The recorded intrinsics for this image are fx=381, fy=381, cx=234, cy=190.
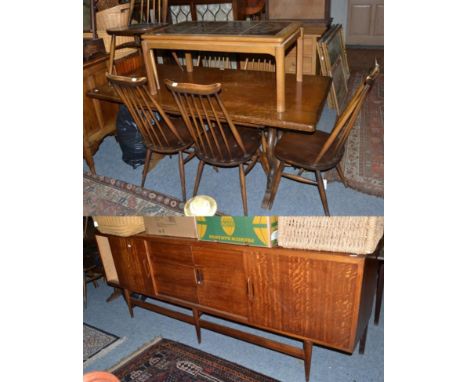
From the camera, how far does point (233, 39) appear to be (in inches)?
48.1

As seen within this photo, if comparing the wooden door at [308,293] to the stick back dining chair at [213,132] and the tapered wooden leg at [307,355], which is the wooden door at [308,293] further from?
the stick back dining chair at [213,132]

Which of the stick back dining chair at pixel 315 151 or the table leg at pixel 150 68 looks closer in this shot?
the stick back dining chair at pixel 315 151

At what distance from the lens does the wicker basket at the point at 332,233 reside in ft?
4.10

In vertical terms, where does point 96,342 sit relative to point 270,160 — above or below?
below

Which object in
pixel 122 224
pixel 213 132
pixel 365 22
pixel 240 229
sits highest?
pixel 365 22

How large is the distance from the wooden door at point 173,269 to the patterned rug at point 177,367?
0.86 ft

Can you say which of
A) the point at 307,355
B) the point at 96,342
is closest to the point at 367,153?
the point at 307,355

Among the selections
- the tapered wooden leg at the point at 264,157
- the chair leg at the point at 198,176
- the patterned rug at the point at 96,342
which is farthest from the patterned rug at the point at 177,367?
the tapered wooden leg at the point at 264,157

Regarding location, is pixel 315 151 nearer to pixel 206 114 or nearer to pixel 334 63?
pixel 206 114

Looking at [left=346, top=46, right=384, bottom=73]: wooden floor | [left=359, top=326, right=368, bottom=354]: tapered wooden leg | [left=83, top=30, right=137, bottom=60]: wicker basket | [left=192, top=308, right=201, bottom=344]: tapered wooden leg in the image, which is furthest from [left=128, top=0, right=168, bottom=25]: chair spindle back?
[left=346, top=46, right=384, bottom=73]: wooden floor

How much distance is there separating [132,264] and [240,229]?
805mm

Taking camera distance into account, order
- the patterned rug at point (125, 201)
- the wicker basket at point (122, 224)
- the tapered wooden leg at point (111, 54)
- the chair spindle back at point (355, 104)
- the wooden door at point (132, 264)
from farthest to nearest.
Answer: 1. the wooden door at point (132, 264)
2. the wicker basket at point (122, 224)
3. the patterned rug at point (125, 201)
4. the tapered wooden leg at point (111, 54)
5. the chair spindle back at point (355, 104)

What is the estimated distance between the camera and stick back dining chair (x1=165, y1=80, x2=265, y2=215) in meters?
1.28
